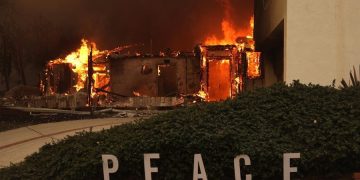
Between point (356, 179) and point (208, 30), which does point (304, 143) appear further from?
point (208, 30)

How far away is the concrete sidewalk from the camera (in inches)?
340

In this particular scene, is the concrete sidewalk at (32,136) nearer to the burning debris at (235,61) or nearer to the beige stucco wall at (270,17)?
the beige stucco wall at (270,17)

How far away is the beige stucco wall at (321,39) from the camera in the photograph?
9.58 meters

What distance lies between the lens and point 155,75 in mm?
21531

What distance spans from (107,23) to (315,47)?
20.4 meters

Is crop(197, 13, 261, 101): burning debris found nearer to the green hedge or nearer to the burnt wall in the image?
the burnt wall

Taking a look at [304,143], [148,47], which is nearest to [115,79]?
[148,47]

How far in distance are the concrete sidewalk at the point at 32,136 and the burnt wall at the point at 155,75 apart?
32.8 feet

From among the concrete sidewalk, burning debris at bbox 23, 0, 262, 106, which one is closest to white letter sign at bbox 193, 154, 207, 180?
the concrete sidewalk

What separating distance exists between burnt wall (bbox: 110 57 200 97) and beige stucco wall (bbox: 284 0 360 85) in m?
11.6

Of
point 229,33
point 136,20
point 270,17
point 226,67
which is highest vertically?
point 136,20

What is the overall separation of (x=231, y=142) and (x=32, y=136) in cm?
514

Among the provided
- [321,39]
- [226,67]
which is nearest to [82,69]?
[226,67]

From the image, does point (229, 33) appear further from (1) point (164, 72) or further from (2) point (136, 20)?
(1) point (164, 72)
